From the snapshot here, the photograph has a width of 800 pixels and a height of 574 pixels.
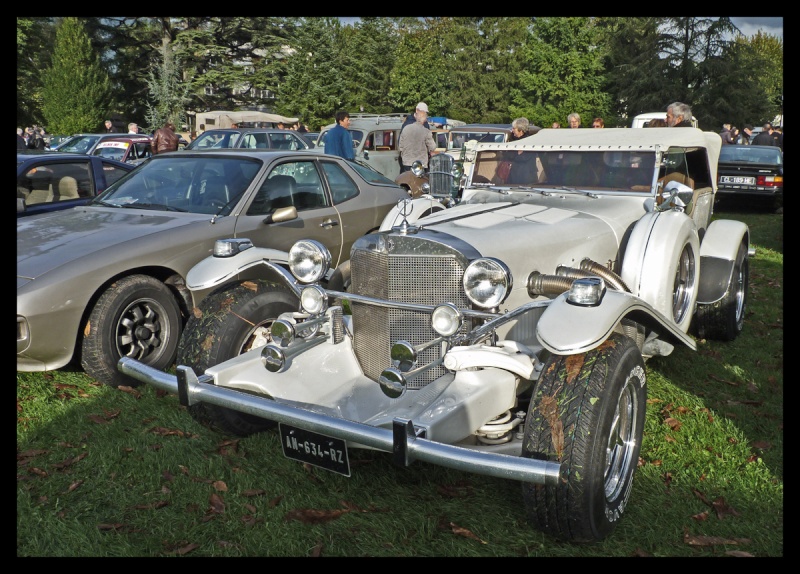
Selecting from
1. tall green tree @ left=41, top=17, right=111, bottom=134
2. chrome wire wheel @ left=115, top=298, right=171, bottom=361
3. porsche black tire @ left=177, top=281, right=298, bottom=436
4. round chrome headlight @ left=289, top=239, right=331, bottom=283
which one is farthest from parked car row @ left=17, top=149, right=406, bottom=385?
tall green tree @ left=41, top=17, right=111, bottom=134

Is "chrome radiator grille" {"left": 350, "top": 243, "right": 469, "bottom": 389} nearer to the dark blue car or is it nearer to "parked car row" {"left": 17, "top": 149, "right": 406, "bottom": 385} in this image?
"parked car row" {"left": 17, "top": 149, "right": 406, "bottom": 385}

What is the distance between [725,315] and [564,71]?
1343 inches

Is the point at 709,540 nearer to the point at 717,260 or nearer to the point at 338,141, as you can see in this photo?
the point at 717,260

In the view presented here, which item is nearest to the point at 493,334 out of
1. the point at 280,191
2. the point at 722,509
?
the point at 722,509

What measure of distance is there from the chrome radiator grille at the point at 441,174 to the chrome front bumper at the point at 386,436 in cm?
294

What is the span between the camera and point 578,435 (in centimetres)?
282

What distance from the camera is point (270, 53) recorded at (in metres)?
38.1

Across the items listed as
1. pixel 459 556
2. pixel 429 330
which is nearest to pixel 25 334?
pixel 429 330

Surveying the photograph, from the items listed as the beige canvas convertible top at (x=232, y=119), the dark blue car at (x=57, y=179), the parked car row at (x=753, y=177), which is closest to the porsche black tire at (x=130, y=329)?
the dark blue car at (x=57, y=179)

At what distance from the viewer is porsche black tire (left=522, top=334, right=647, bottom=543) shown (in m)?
2.81

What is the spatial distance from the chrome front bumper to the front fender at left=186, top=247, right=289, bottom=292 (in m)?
0.83

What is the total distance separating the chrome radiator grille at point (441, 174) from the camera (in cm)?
565

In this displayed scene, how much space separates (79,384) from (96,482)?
1.50 m
